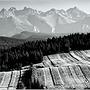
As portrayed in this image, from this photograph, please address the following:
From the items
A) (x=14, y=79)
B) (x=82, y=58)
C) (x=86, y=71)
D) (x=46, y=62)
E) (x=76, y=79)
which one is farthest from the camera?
(x=82, y=58)

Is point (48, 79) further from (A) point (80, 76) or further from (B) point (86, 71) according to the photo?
(B) point (86, 71)

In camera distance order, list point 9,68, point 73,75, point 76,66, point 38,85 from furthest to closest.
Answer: point 9,68, point 76,66, point 73,75, point 38,85

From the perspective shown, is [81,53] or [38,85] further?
[81,53]

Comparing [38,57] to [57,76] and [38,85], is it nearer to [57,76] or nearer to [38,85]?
[57,76]

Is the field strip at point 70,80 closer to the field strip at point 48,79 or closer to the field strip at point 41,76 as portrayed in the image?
the field strip at point 48,79

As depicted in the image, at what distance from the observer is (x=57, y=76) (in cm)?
13612

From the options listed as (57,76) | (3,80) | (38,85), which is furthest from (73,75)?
(3,80)

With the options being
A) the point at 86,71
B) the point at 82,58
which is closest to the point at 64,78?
the point at 86,71

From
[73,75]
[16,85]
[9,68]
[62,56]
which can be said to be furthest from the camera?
[62,56]

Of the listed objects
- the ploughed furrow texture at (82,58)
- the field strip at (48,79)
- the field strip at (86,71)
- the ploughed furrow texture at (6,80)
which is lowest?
the ploughed furrow texture at (6,80)

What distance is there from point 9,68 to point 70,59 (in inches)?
1686

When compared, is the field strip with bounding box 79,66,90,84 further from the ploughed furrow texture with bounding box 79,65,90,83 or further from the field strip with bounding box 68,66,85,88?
the field strip with bounding box 68,66,85,88

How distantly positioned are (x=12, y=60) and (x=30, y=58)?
48.8 ft

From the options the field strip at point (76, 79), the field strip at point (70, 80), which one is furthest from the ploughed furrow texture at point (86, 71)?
the field strip at point (70, 80)
